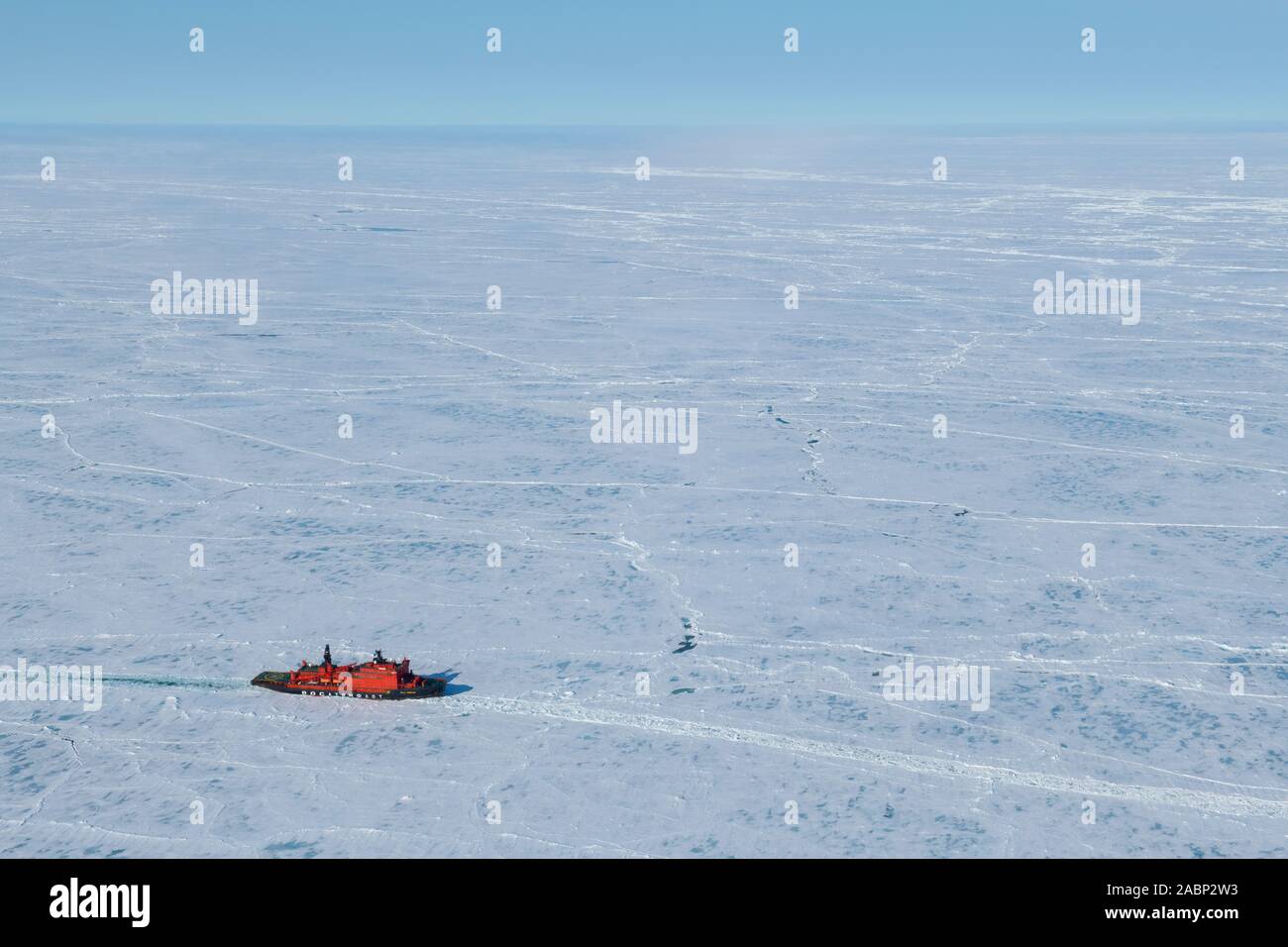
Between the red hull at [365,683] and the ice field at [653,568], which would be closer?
the ice field at [653,568]

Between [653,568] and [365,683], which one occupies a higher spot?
[653,568]

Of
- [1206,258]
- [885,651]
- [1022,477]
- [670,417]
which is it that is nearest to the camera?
[885,651]

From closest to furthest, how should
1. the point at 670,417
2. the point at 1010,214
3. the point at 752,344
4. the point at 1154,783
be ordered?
the point at 1154,783
the point at 670,417
the point at 752,344
the point at 1010,214

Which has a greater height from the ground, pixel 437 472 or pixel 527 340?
pixel 527 340

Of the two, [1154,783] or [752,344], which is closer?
[1154,783]

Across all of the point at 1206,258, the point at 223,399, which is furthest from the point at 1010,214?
the point at 223,399

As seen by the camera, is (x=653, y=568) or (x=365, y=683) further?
(x=653, y=568)

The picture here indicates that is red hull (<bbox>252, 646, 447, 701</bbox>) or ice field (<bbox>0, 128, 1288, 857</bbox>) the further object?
red hull (<bbox>252, 646, 447, 701</bbox>)
